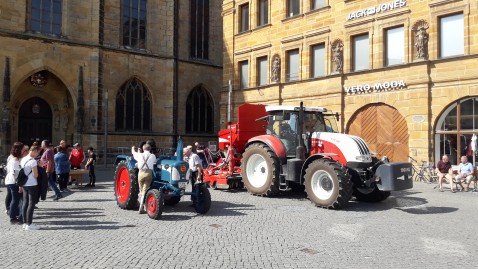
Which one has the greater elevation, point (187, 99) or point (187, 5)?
point (187, 5)

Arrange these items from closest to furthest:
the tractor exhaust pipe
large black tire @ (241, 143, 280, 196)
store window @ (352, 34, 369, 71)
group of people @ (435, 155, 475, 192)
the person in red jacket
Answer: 1. the tractor exhaust pipe
2. large black tire @ (241, 143, 280, 196)
3. group of people @ (435, 155, 475, 192)
4. the person in red jacket
5. store window @ (352, 34, 369, 71)

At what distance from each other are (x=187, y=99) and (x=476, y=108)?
781 inches

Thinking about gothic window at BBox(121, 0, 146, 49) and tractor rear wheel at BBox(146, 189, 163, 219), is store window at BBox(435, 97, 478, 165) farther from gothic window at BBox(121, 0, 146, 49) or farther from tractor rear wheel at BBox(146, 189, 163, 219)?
gothic window at BBox(121, 0, 146, 49)

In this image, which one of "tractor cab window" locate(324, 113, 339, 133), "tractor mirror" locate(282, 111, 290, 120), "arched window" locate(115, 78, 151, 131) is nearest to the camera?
"tractor mirror" locate(282, 111, 290, 120)

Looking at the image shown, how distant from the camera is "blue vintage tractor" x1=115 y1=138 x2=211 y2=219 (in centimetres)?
909

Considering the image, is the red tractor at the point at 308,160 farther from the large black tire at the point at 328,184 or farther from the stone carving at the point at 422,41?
the stone carving at the point at 422,41

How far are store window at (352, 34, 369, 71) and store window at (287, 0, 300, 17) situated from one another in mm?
4137

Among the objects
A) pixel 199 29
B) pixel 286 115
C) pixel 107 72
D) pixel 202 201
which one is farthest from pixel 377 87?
pixel 199 29

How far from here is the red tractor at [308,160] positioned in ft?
32.6

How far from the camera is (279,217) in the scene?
9180 millimetres

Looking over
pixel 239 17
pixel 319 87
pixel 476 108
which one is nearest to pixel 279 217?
pixel 476 108

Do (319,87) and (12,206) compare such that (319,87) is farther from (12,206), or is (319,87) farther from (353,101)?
(12,206)

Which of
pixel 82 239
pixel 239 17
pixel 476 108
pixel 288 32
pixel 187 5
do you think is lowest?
pixel 82 239

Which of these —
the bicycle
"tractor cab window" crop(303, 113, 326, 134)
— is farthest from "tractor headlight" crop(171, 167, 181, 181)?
the bicycle
